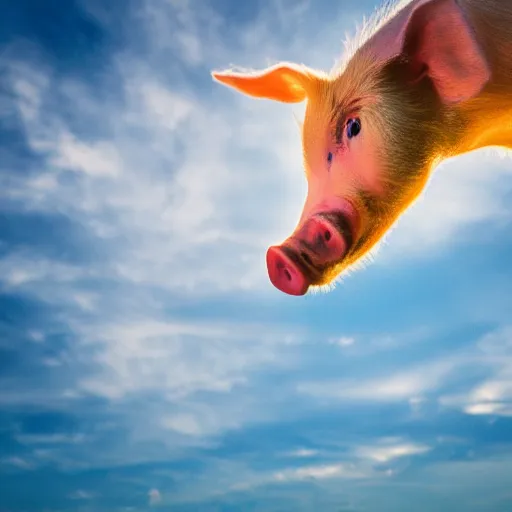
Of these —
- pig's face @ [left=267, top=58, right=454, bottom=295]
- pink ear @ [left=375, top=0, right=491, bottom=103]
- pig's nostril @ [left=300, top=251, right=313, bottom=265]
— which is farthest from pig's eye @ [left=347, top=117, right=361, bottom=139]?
pig's nostril @ [left=300, top=251, right=313, bottom=265]

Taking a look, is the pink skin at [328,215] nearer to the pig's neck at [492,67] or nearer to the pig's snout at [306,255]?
the pig's snout at [306,255]

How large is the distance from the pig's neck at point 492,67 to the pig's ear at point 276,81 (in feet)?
3.54

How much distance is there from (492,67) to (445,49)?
0.33 meters

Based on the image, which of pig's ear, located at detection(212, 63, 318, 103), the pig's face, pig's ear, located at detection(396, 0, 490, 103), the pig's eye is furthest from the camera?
pig's ear, located at detection(212, 63, 318, 103)

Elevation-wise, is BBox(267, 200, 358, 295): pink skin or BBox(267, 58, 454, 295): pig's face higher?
BBox(267, 58, 454, 295): pig's face

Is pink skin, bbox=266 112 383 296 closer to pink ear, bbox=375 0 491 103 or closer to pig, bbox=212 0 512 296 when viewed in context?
pig, bbox=212 0 512 296

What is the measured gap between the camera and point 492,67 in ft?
15.8

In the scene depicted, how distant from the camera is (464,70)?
4.65 metres

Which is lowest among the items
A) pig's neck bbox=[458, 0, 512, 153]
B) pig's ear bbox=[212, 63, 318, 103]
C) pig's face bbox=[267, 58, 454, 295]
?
pig's face bbox=[267, 58, 454, 295]

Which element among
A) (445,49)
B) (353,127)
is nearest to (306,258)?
(353,127)

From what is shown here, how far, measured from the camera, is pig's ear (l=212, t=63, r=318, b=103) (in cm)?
544

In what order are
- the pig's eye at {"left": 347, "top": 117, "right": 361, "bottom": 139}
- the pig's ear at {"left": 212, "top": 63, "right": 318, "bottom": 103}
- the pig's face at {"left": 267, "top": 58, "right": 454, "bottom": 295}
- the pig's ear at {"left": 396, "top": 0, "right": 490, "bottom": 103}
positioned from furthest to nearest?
the pig's ear at {"left": 212, "top": 63, "right": 318, "bottom": 103}, the pig's eye at {"left": 347, "top": 117, "right": 361, "bottom": 139}, the pig's face at {"left": 267, "top": 58, "right": 454, "bottom": 295}, the pig's ear at {"left": 396, "top": 0, "right": 490, "bottom": 103}

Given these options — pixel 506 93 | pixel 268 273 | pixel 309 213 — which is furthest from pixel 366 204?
pixel 506 93

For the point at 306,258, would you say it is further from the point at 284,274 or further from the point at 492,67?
the point at 492,67
